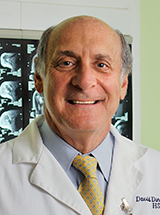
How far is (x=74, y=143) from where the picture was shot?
1.09 metres

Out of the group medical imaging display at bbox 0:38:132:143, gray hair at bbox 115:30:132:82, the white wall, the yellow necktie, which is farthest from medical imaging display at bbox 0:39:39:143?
the yellow necktie

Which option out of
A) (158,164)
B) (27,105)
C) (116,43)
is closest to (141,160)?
(158,164)

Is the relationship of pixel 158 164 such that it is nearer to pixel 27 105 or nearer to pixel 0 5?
pixel 27 105

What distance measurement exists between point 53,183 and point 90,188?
0.37 feet

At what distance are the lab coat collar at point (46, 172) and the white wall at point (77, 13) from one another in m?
1.37

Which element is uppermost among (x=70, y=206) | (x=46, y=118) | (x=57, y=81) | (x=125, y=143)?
(x=57, y=81)

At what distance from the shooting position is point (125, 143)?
124 cm

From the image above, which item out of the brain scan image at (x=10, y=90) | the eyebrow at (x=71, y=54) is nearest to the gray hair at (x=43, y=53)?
the eyebrow at (x=71, y=54)

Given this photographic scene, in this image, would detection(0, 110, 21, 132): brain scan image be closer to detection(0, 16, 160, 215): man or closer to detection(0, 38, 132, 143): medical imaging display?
detection(0, 38, 132, 143): medical imaging display

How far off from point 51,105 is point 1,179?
270mm

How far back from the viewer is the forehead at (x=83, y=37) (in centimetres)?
103

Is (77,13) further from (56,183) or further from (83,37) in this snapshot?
(56,183)

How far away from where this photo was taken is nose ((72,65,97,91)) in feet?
3.29

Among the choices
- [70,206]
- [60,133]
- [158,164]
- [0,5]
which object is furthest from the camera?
[0,5]
